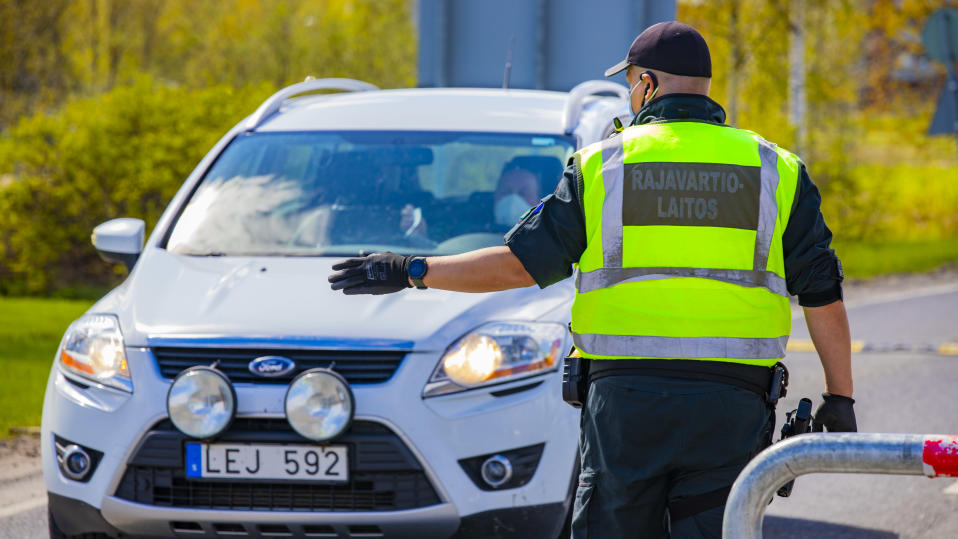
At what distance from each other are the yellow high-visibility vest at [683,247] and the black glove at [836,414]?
0.81 feet

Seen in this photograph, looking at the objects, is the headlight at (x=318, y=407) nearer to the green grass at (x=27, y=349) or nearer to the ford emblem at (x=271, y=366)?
the ford emblem at (x=271, y=366)

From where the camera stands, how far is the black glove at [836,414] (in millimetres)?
3219

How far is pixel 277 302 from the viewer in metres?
4.56

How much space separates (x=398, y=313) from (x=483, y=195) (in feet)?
3.71

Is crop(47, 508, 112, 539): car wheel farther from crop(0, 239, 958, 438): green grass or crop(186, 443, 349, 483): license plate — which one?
crop(0, 239, 958, 438): green grass

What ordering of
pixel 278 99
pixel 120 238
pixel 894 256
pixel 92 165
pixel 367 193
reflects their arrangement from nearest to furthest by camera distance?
pixel 120 238 → pixel 367 193 → pixel 278 99 → pixel 92 165 → pixel 894 256

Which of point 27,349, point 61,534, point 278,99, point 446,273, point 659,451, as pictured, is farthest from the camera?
point 27,349

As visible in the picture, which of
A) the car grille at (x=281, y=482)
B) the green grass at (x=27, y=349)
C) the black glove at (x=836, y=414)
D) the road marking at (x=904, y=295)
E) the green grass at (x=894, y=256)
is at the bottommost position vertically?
the green grass at (x=894, y=256)

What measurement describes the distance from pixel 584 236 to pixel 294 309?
1624 mm

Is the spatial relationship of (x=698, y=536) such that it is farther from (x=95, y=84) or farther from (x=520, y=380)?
(x=95, y=84)

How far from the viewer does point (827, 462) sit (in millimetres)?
2531

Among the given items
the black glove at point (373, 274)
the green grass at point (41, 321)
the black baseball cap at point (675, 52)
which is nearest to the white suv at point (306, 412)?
the black glove at point (373, 274)

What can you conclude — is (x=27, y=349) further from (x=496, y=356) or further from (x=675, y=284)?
(x=675, y=284)

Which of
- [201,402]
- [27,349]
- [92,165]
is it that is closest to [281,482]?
[201,402]
